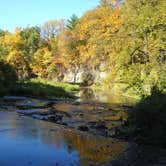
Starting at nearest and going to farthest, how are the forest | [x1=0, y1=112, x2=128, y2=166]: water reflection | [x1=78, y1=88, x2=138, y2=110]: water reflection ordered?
[x1=0, y1=112, x2=128, y2=166]: water reflection
the forest
[x1=78, y1=88, x2=138, y2=110]: water reflection

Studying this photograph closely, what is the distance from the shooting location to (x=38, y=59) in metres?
90.8

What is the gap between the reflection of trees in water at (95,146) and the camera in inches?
586

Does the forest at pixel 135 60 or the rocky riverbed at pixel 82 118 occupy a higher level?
the forest at pixel 135 60

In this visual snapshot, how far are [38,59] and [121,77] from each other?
62.3 metres

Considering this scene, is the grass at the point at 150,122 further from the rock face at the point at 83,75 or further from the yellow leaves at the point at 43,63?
the yellow leaves at the point at 43,63

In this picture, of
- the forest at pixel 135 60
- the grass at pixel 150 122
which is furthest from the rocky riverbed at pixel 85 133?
the forest at pixel 135 60

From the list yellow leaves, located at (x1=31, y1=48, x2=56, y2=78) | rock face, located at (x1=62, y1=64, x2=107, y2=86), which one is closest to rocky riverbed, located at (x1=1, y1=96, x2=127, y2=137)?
rock face, located at (x1=62, y1=64, x2=107, y2=86)

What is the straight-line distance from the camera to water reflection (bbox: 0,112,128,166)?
1415cm

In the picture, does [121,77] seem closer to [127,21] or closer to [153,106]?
[127,21]

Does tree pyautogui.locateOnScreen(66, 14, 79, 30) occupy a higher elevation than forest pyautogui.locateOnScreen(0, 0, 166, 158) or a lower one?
higher

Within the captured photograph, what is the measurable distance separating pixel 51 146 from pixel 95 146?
6.02ft

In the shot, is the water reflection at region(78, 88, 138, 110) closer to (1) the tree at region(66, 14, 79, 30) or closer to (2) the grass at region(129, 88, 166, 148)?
(2) the grass at region(129, 88, 166, 148)

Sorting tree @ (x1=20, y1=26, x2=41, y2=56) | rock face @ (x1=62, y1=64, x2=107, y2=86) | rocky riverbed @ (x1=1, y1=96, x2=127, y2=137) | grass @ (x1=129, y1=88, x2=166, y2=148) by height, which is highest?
tree @ (x1=20, y1=26, x2=41, y2=56)

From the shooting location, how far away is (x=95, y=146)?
669 inches
